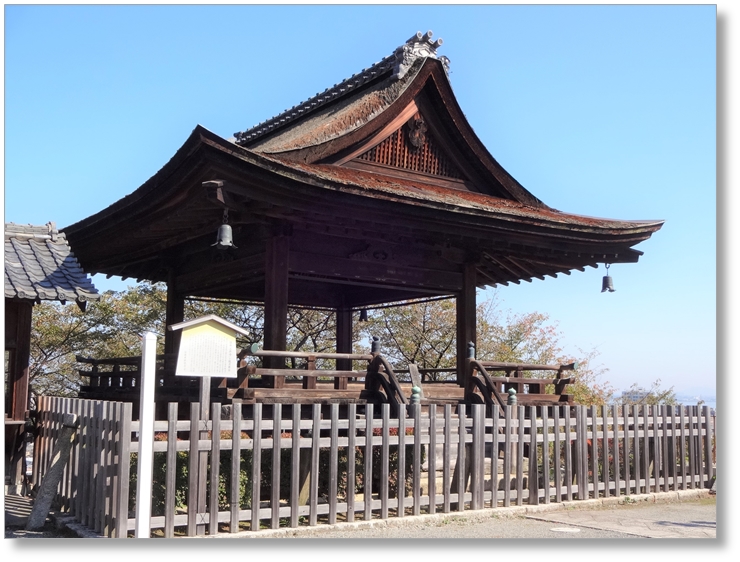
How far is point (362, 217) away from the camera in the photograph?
945cm

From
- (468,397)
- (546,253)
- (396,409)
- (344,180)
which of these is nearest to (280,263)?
(344,180)

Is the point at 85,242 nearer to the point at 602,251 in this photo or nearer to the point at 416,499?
the point at 416,499

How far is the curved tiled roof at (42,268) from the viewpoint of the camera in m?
8.50

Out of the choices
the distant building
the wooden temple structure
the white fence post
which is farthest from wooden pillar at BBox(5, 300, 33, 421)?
the distant building

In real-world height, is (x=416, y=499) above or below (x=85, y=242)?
below

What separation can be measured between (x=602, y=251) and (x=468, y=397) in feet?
9.97

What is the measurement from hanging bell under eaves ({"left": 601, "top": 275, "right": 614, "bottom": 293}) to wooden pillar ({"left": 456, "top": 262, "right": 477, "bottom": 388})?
6.53ft

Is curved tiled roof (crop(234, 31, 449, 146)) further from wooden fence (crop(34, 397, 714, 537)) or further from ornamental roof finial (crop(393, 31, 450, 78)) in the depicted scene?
wooden fence (crop(34, 397, 714, 537))

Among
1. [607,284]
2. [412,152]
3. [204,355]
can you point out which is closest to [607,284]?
[607,284]

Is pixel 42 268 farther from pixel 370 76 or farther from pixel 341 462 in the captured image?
pixel 370 76

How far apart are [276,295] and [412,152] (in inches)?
136

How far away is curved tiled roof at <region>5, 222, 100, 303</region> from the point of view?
8.50 metres

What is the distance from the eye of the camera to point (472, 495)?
8.59 m

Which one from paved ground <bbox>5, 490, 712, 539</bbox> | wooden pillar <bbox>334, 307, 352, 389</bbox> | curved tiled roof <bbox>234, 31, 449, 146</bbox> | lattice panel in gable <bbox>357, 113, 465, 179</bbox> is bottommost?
paved ground <bbox>5, 490, 712, 539</bbox>
